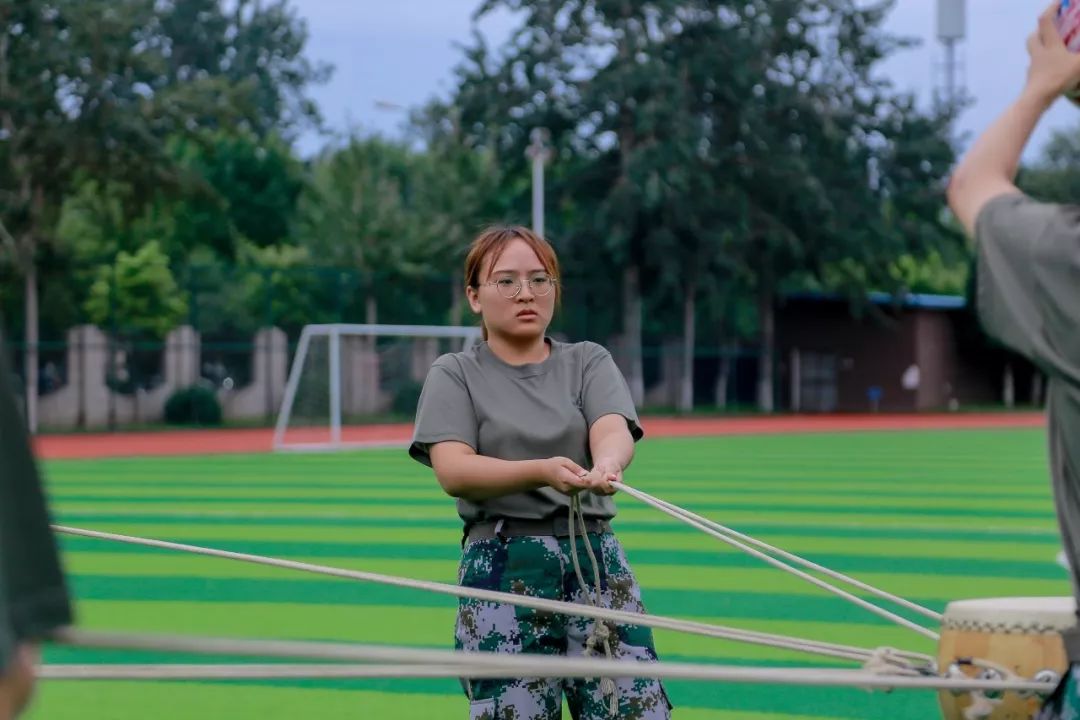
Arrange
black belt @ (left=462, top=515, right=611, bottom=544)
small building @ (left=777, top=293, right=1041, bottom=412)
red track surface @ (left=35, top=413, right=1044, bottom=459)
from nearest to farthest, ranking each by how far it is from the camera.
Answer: black belt @ (left=462, top=515, right=611, bottom=544), red track surface @ (left=35, top=413, right=1044, bottom=459), small building @ (left=777, top=293, right=1041, bottom=412)

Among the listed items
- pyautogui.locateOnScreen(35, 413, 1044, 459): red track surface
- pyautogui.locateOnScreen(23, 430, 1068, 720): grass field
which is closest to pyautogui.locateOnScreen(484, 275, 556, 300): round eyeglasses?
pyautogui.locateOnScreen(23, 430, 1068, 720): grass field

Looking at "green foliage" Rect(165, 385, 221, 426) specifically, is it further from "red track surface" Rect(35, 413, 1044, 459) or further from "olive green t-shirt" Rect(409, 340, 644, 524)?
"olive green t-shirt" Rect(409, 340, 644, 524)

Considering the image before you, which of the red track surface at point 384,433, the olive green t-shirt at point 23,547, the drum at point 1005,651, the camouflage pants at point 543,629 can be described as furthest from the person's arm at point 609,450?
the red track surface at point 384,433

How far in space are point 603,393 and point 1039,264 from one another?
212 cm

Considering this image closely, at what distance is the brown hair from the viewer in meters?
4.36

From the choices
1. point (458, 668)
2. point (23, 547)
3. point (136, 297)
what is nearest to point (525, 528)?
point (458, 668)

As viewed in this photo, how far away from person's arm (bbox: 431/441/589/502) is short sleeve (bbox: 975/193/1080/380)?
→ 5.21 ft

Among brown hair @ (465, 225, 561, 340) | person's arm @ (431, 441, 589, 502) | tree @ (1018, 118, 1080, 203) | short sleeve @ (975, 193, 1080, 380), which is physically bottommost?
person's arm @ (431, 441, 589, 502)

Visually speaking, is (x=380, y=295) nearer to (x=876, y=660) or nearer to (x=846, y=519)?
(x=846, y=519)

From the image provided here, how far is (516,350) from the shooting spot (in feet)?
14.4

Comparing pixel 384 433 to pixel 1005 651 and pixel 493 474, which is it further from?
pixel 1005 651

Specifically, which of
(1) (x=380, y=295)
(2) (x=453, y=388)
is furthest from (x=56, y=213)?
(2) (x=453, y=388)

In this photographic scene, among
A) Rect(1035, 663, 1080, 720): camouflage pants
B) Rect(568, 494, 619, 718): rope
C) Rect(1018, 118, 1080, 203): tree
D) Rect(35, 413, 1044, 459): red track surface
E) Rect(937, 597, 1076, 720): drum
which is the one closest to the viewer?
Rect(1035, 663, 1080, 720): camouflage pants

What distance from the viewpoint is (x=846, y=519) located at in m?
13.9
